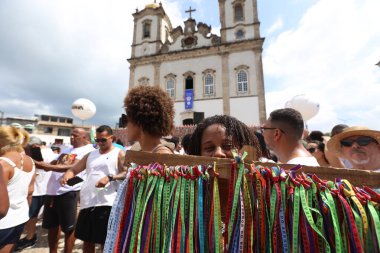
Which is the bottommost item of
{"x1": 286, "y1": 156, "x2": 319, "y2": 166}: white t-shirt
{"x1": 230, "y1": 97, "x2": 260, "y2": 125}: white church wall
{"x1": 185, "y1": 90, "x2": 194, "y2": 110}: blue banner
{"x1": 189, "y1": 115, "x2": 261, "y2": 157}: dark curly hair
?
{"x1": 286, "y1": 156, "x2": 319, "y2": 166}: white t-shirt

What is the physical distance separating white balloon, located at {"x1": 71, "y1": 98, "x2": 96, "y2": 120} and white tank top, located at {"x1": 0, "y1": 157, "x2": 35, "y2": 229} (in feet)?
22.5

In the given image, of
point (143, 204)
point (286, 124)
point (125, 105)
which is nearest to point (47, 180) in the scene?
point (125, 105)

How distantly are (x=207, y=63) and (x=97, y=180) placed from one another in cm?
2064

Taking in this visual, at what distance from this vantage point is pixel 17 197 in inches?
87.5

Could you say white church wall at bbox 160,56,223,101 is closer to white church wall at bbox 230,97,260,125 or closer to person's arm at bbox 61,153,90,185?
white church wall at bbox 230,97,260,125

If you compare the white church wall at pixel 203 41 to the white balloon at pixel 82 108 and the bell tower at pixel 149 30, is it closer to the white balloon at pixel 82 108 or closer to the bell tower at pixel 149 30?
the bell tower at pixel 149 30

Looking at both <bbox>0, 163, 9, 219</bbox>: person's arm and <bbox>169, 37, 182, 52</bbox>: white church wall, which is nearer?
<bbox>0, 163, 9, 219</bbox>: person's arm

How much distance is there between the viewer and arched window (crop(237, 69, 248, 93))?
2003cm

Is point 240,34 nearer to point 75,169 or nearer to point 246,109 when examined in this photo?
point 246,109

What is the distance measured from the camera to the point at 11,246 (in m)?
2.12

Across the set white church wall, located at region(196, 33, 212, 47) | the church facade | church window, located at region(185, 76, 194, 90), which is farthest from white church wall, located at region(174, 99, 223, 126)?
white church wall, located at region(196, 33, 212, 47)

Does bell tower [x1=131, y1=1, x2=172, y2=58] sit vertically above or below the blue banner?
above

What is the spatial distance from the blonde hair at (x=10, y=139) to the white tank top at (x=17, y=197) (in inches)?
5.2

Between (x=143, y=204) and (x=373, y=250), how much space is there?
0.77m
